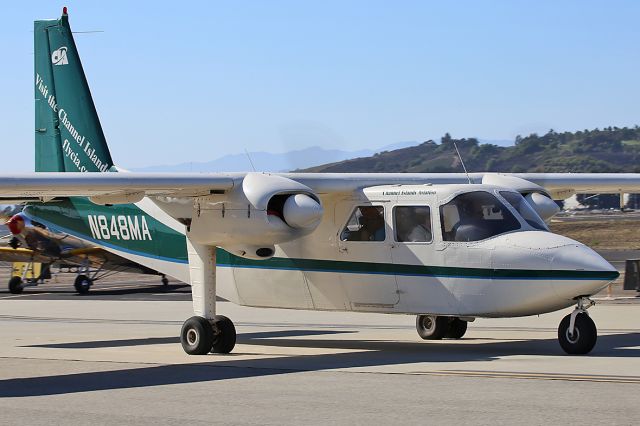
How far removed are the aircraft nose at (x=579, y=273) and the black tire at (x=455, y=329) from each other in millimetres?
4105

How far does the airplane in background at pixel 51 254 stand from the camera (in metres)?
37.0

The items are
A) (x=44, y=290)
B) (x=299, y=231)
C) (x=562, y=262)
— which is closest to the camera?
(x=562, y=262)

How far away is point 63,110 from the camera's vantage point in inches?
856

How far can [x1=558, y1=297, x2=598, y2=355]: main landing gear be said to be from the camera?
628 inches

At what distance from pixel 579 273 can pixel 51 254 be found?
2581 cm

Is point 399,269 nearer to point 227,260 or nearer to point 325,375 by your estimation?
point 325,375

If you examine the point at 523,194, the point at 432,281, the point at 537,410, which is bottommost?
the point at 537,410

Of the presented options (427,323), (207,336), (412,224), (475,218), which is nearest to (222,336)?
(207,336)

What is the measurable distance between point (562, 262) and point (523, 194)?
3053mm

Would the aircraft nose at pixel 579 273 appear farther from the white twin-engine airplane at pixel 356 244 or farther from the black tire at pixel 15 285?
the black tire at pixel 15 285

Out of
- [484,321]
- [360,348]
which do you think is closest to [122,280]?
[484,321]

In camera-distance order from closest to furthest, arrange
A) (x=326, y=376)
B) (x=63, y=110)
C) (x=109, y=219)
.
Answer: (x=326, y=376) → (x=109, y=219) → (x=63, y=110)

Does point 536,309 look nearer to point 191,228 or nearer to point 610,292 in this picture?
point 191,228

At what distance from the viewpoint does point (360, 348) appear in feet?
60.9
